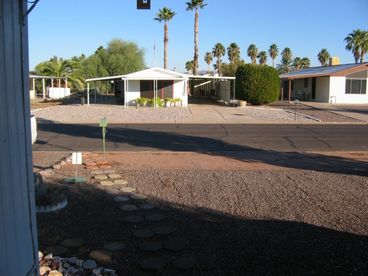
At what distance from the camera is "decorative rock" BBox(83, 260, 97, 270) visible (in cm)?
482

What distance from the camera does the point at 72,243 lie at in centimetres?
563

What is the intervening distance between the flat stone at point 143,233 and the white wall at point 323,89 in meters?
39.8

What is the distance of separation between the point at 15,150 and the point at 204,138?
48.4 ft

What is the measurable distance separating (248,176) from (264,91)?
29697mm

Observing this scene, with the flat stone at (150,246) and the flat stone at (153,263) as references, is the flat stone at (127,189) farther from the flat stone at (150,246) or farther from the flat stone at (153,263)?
the flat stone at (153,263)

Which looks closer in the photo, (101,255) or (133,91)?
(101,255)

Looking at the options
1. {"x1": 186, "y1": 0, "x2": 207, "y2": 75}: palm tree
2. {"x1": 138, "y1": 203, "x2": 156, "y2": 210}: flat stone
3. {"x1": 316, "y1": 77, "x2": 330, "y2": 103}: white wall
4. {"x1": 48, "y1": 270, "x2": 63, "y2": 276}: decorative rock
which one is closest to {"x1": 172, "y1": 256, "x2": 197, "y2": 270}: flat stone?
{"x1": 48, "y1": 270, "x2": 63, "y2": 276}: decorative rock

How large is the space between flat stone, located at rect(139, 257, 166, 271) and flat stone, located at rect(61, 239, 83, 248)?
0.93 metres

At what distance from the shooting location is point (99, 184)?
352 inches

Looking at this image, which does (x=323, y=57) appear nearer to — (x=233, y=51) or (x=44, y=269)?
(x=233, y=51)

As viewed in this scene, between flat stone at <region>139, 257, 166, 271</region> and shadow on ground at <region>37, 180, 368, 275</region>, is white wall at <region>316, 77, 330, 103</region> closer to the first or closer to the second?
shadow on ground at <region>37, 180, 368, 275</region>

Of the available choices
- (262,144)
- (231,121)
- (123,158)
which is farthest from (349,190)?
(231,121)

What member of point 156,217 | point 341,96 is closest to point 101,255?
point 156,217

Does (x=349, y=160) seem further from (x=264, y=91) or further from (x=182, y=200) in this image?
(x=264, y=91)
